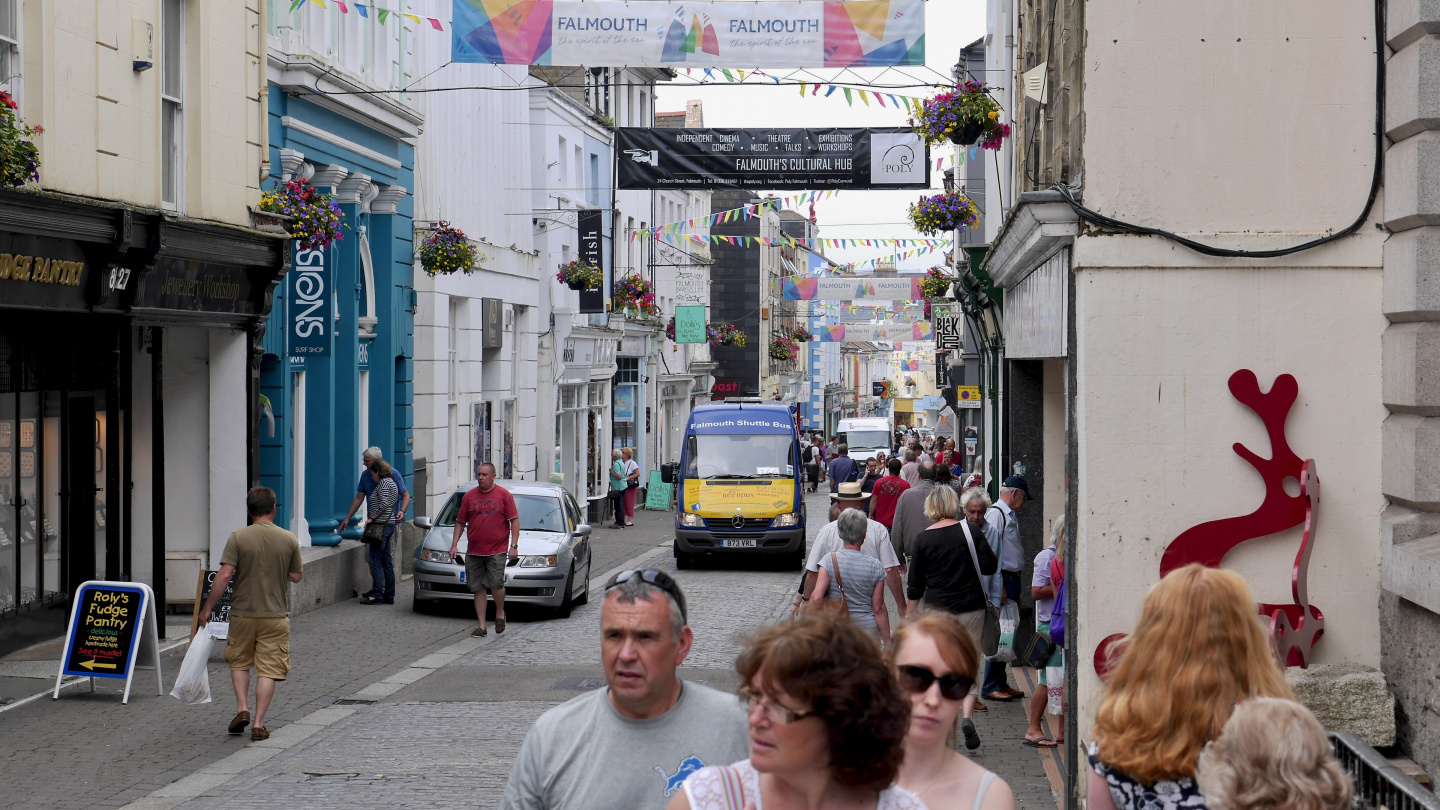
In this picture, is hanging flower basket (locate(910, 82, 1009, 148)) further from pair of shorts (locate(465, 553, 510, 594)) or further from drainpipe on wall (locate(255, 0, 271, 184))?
drainpipe on wall (locate(255, 0, 271, 184))

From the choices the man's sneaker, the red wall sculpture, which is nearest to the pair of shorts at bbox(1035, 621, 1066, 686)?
the man's sneaker

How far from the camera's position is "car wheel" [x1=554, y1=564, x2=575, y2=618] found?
57.0 feet

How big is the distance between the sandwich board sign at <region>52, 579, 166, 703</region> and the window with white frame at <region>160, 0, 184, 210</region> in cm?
431

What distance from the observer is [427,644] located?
49.9 feet

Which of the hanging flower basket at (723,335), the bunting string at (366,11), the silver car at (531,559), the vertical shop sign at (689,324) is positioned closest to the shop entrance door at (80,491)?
the silver car at (531,559)

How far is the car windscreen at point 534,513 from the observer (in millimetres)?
18078

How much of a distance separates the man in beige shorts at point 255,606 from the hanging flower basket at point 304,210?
6.32 metres

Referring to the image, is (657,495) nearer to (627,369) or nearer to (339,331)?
(627,369)

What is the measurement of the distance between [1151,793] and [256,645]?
305 inches

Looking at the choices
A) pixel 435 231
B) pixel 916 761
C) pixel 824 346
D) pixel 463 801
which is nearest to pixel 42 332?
pixel 463 801

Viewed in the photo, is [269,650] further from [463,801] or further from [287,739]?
[463,801]

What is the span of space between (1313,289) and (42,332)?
10.6m

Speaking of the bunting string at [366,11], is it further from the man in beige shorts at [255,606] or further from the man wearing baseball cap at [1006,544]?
the man wearing baseball cap at [1006,544]

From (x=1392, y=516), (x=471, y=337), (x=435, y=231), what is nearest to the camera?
(x=1392, y=516)
